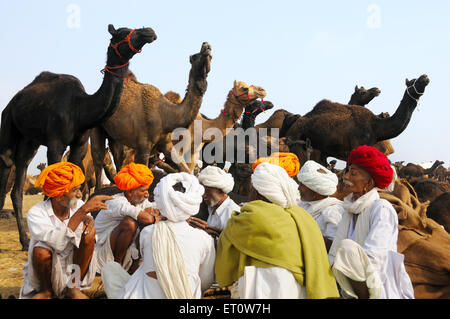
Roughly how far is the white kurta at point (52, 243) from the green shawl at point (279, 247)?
141 centimetres

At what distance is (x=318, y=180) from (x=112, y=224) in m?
2.18

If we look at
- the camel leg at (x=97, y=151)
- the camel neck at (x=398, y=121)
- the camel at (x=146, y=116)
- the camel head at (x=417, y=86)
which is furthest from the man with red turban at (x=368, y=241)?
the camel head at (x=417, y=86)

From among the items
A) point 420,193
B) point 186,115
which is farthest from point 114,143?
point 420,193

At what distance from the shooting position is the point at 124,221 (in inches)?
172

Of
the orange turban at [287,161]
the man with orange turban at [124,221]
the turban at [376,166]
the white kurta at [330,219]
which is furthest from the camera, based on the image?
the orange turban at [287,161]

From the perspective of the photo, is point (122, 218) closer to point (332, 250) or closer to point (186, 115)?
point (332, 250)

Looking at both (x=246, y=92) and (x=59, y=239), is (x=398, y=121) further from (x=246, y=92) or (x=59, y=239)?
(x=59, y=239)

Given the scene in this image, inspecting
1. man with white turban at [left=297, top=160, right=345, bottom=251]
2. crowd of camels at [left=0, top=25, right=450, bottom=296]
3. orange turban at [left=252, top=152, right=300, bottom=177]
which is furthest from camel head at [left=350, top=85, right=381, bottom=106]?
man with white turban at [left=297, top=160, right=345, bottom=251]

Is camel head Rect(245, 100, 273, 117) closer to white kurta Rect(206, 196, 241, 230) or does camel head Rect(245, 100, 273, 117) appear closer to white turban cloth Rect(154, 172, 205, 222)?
white kurta Rect(206, 196, 241, 230)

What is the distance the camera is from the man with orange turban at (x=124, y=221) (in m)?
4.36

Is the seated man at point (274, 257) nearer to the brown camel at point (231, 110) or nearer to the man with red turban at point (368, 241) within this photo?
the man with red turban at point (368, 241)

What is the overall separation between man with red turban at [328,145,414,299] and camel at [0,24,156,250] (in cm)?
486

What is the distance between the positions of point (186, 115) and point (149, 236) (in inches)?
241
